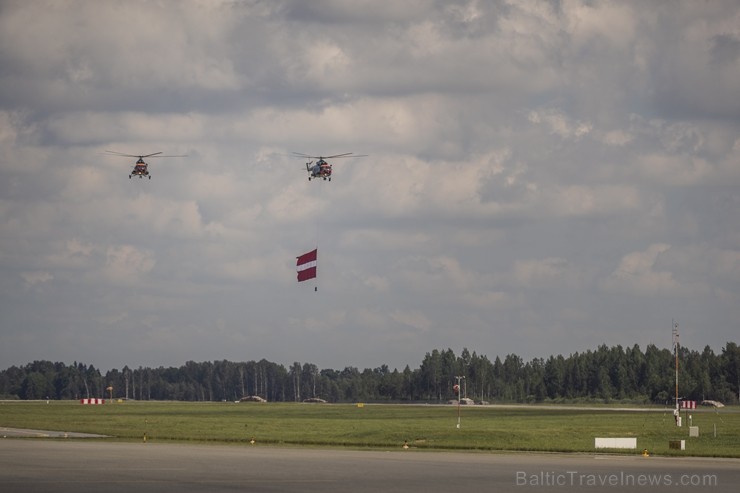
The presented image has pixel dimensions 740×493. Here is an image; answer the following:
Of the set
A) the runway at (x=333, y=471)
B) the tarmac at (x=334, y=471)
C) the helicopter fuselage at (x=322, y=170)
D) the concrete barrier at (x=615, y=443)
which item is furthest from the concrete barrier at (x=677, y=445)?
the helicopter fuselage at (x=322, y=170)

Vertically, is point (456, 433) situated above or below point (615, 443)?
above

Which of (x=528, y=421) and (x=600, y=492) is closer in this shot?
(x=600, y=492)

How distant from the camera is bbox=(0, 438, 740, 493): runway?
4638 cm

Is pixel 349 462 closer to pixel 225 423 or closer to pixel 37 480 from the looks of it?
pixel 37 480

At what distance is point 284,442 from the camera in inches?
3142

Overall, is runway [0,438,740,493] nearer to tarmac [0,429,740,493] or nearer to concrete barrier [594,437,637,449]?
tarmac [0,429,740,493]

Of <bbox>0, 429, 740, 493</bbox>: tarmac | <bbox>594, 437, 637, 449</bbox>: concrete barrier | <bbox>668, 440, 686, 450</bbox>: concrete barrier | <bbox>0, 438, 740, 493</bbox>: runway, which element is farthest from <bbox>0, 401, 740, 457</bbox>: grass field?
<bbox>0, 438, 740, 493</bbox>: runway

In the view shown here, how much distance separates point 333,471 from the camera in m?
53.5

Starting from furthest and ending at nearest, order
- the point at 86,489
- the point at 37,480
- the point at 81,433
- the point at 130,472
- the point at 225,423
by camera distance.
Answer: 1. the point at 225,423
2. the point at 81,433
3. the point at 130,472
4. the point at 37,480
5. the point at 86,489

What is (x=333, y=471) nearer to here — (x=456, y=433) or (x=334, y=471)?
(x=334, y=471)

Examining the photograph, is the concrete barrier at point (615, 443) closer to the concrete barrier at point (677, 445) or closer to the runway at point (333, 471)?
the concrete barrier at point (677, 445)

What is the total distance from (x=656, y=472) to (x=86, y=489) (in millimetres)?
26329

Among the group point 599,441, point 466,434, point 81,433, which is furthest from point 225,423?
point 599,441

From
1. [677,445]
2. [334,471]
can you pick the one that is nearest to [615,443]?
[677,445]
